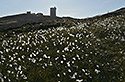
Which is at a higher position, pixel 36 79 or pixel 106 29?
pixel 106 29

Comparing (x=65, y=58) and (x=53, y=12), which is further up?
(x=53, y=12)

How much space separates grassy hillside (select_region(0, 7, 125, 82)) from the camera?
17.7m

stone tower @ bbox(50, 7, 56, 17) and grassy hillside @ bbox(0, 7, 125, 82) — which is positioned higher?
stone tower @ bbox(50, 7, 56, 17)

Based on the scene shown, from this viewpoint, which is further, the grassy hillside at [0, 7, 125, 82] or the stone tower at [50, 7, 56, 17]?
the stone tower at [50, 7, 56, 17]

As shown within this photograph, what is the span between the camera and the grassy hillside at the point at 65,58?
58.2 ft

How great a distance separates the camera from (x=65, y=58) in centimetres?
2053

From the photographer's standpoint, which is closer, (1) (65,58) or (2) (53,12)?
(1) (65,58)

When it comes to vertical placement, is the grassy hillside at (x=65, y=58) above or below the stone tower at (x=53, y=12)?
below

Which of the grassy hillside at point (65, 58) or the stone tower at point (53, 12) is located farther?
the stone tower at point (53, 12)

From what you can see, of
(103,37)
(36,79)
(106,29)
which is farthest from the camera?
(106,29)

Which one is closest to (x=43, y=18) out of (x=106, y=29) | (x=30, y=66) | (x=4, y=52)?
(x=106, y=29)

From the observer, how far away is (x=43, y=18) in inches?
2116

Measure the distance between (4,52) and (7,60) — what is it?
2022 millimetres

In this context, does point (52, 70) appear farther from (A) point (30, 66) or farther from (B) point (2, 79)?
(B) point (2, 79)
